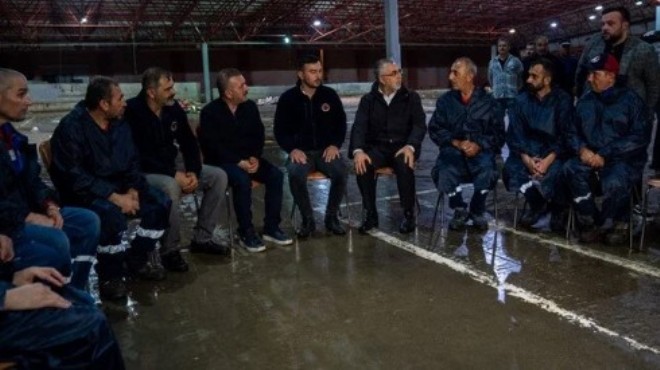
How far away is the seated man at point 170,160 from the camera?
398 cm

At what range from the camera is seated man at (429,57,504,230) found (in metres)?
4.63

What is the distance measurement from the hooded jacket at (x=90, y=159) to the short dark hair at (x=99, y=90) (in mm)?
86

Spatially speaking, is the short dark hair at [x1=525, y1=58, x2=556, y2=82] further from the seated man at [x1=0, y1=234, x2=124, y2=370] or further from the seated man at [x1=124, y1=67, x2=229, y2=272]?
the seated man at [x1=0, y1=234, x2=124, y2=370]

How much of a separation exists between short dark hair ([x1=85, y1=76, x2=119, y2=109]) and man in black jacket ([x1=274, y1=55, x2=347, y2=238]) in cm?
159

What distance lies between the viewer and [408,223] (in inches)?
185

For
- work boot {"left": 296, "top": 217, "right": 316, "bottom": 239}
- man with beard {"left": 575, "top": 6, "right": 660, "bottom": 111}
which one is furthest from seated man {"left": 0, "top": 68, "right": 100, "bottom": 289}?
man with beard {"left": 575, "top": 6, "right": 660, "bottom": 111}

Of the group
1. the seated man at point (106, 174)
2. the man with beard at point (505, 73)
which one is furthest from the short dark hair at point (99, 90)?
the man with beard at point (505, 73)

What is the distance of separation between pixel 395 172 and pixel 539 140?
1.16 m

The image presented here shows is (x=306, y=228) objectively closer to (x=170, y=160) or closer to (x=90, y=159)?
(x=170, y=160)

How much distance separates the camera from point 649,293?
322 cm

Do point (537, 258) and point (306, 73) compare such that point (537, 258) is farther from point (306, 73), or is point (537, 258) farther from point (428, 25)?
point (428, 25)

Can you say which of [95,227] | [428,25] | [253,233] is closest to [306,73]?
[253,233]

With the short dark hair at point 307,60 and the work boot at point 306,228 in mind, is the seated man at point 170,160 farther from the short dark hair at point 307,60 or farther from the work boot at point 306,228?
the short dark hair at point 307,60

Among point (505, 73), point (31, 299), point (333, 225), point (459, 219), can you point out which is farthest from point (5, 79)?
point (505, 73)
